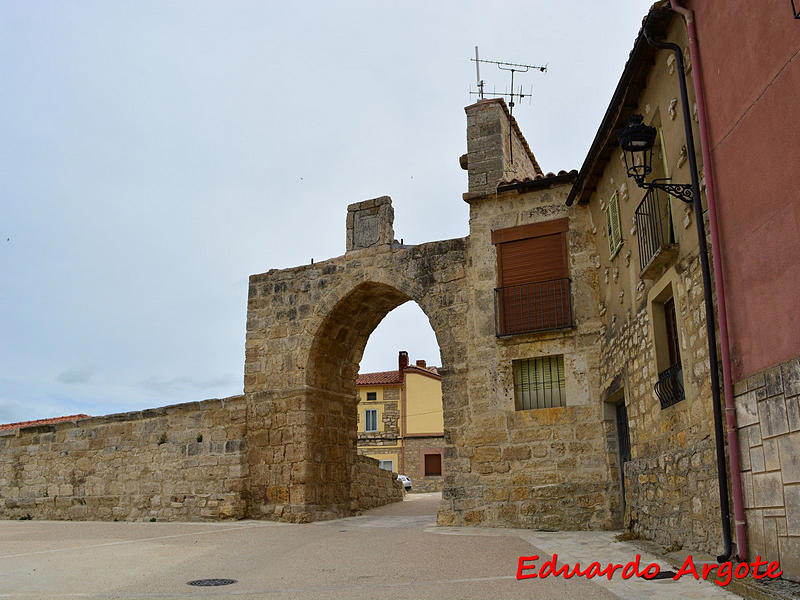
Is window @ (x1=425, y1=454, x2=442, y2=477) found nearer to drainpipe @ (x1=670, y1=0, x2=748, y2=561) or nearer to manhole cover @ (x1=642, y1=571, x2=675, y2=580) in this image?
manhole cover @ (x1=642, y1=571, x2=675, y2=580)

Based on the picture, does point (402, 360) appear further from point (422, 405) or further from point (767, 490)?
point (767, 490)

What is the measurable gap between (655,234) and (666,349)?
127cm

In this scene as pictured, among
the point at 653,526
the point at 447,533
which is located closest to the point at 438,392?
the point at 447,533

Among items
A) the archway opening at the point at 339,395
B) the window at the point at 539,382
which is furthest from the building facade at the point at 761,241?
the archway opening at the point at 339,395

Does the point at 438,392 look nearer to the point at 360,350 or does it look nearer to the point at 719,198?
the point at 360,350

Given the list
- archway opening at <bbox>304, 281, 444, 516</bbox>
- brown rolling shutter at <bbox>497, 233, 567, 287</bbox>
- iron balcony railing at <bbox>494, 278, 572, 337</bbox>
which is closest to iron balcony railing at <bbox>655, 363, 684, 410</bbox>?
iron balcony railing at <bbox>494, 278, 572, 337</bbox>

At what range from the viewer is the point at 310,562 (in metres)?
7.38

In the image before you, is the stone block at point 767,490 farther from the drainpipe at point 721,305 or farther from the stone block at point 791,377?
the stone block at point 791,377

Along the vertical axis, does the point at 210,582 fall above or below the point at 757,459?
below

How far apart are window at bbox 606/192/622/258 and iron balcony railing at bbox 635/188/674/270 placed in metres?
1.42

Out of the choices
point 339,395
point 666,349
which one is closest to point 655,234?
point 666,349

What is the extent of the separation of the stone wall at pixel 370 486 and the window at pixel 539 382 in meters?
4.65

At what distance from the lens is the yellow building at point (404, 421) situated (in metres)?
33.2

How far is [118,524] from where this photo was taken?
13.4m
